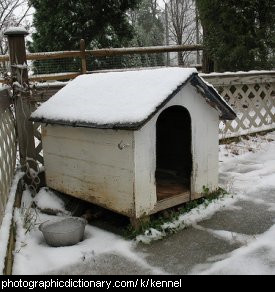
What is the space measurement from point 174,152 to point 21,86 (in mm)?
2295

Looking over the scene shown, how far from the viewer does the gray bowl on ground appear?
4023mm

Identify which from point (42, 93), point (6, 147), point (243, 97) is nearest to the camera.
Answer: point (6, 147)

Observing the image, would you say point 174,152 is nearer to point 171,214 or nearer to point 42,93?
A: point 171,214

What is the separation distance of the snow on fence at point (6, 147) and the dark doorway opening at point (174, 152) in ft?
5.95

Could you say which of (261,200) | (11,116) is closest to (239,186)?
(261,200)

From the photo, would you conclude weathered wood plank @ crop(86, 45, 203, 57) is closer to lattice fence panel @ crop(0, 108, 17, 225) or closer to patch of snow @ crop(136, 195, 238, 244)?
lattice fence panel @ crop(0, 108, 17, 225)

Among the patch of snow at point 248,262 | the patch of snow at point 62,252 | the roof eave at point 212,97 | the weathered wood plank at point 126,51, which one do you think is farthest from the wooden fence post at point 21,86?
the weathered wood plank at point 126,51

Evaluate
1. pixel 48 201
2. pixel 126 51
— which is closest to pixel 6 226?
pixel 48 201

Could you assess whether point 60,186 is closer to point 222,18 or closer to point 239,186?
point 239,186

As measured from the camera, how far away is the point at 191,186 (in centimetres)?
484

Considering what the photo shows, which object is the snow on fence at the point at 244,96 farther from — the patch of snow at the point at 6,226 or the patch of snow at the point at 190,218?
the patch of snow at the point at 6,226

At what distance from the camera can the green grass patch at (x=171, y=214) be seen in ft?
14.0

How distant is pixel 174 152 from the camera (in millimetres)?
5535
